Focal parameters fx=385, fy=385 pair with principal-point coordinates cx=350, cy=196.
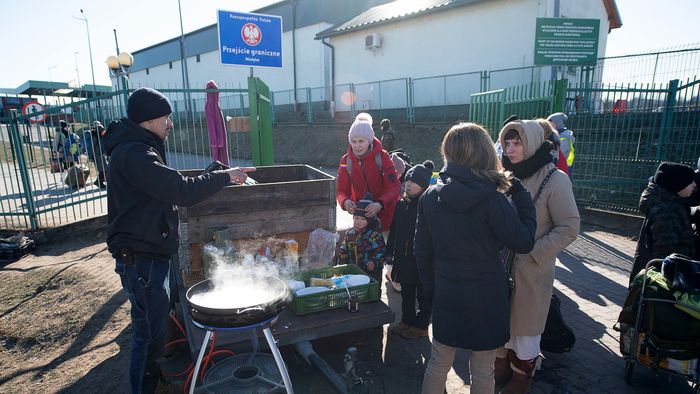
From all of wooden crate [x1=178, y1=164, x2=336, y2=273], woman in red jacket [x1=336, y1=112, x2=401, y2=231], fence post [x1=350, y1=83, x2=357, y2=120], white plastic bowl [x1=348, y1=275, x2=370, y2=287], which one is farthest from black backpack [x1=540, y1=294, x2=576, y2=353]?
fence post [x1=350, y1=83, x2=357, y2=120]

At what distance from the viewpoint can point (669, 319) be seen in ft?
8.93

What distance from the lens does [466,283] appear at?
2.27 metres

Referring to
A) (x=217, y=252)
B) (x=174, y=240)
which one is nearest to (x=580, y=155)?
(x=217, y=252)

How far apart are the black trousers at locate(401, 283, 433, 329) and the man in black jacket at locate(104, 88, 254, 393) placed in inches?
85.9

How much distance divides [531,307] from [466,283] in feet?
2.52

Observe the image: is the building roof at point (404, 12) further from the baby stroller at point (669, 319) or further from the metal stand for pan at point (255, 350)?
the metal stand for pan at point (255, 350)

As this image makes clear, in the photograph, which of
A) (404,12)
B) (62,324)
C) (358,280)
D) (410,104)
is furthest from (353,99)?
(358,280)

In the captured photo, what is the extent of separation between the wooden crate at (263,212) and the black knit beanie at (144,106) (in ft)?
4.04

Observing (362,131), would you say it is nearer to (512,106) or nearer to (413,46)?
(512,106)

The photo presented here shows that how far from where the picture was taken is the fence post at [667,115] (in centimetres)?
728

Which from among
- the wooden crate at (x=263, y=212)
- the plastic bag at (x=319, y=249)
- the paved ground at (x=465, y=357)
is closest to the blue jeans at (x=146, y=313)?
the paved ground at (x=465, y=357)

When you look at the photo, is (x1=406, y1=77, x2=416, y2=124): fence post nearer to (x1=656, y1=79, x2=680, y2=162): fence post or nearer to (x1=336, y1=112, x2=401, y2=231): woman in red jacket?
(x1=656, y1=79, x2=680, y2=162): fence post

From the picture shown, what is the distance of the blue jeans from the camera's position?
2.63m

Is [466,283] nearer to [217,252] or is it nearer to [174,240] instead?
[174,240]
